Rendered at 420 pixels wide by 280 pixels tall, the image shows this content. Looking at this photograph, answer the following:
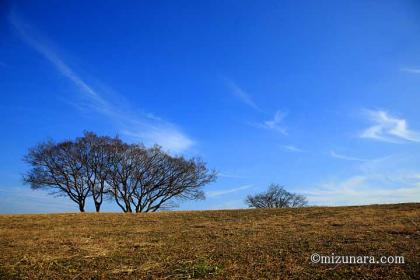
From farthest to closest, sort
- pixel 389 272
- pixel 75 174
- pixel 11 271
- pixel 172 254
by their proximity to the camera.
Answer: pixel 75 174
pixel 172 254
pixel 11 271
pixel 389 272

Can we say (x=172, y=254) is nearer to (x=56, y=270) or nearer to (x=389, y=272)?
(x=56, y=270)

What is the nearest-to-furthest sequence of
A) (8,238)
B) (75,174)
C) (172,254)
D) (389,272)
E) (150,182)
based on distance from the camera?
(389,272)
(172,254)
(8,238)
(75,174)
(150,182)

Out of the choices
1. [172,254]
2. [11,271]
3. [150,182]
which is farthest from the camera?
[150,182]

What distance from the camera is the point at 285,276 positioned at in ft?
20.0

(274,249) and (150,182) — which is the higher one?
(150,182)

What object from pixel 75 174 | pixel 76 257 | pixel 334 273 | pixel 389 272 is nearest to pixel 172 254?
pixel 76 257

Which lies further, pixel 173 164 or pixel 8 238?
pixel 173 164

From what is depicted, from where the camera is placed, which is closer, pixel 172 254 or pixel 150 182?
pixel 172 254

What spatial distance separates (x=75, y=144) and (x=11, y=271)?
32.2 m

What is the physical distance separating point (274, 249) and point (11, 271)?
4.95 meters

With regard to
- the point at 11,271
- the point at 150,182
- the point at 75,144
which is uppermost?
the point at 75,144

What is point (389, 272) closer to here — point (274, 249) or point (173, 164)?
point (274, 249)

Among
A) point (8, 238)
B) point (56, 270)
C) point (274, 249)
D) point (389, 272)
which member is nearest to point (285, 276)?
point (389, 272)

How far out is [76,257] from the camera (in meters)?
8.03
